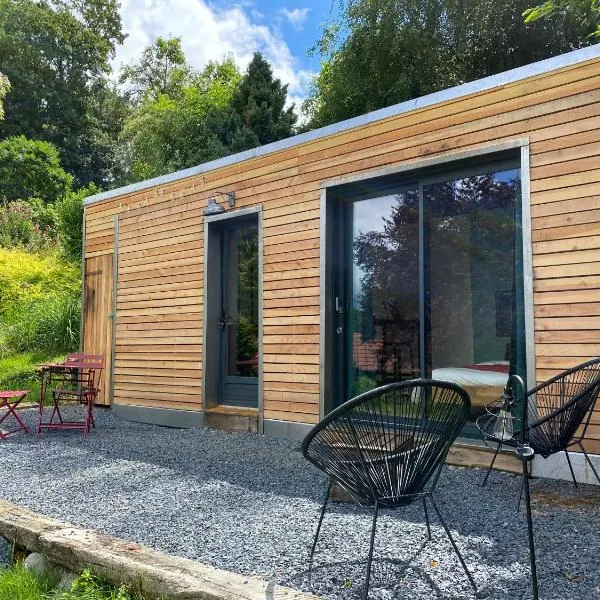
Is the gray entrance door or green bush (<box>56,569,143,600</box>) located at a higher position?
the gray entrance door

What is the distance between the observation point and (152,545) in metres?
2.64

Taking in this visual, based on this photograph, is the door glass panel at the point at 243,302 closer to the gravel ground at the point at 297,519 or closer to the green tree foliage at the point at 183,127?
the gravel ground at the point at 297,519

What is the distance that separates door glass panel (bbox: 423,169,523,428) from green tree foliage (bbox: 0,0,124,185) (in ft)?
82.2

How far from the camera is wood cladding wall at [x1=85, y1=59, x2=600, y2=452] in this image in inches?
149

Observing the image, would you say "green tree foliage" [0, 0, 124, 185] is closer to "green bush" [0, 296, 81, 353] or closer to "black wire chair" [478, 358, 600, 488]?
"green bush" [0, 296, 81, 353]

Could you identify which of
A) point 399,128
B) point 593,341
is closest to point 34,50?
point 399,128

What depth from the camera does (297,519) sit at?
2.98 meters

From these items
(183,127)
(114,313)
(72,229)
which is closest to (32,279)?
(72,229)

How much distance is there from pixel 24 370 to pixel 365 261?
6461 mm

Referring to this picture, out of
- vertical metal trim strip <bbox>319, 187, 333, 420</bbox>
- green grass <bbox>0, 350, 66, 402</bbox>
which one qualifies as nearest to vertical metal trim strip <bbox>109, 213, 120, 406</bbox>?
green grass <bbox>0, 350, 66, 402</bbox>

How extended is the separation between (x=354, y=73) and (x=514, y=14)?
3.86 m

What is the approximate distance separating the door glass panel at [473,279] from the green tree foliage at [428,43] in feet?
34.3

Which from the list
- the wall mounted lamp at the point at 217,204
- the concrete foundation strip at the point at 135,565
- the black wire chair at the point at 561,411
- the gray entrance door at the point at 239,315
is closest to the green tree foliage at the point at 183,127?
the wall mounted lamp at the point at 217,204

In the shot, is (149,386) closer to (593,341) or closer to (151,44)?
(593,341)
